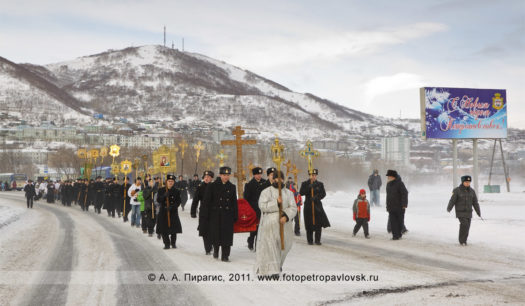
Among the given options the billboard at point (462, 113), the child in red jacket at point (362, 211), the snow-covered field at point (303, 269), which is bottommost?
the snow-covered field at point (303, 269)

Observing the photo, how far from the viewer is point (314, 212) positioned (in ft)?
46.4

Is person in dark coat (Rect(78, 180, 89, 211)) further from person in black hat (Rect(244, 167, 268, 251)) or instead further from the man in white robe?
the man in white robe

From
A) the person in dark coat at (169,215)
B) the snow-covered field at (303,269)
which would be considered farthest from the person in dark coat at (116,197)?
the person in dark coat at (169,215)

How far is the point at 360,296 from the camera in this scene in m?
7.73

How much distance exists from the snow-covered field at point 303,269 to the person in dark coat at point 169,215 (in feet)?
1.24

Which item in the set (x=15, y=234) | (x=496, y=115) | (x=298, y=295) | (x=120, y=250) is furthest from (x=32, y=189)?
(x=298, y=295)

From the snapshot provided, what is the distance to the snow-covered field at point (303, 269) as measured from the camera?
7797mm

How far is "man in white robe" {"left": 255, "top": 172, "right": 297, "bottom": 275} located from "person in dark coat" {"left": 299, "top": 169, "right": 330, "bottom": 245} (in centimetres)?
455

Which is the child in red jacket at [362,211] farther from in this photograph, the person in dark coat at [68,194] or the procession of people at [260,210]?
the person in dark coat at [68,194]

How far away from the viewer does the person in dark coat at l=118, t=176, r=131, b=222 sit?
910 inches

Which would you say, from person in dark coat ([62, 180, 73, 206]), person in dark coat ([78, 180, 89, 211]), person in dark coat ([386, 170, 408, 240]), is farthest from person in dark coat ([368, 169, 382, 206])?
person in dark coat ([62, 180, 73, 206])

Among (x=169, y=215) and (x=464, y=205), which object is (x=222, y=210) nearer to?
(x=169, y=215)

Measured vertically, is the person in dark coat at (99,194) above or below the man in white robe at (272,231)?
below

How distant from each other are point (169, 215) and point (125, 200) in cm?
997
